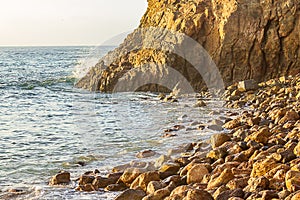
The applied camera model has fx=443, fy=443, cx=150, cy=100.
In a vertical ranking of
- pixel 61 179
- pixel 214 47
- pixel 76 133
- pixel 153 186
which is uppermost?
pixel 214 47

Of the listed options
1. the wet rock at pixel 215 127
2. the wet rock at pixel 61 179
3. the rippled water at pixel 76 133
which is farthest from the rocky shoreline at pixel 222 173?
the wet rock at pixel 215 127

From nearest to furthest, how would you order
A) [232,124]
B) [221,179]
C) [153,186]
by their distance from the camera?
1. [221,179]
2. [153,186]
3. [232,124]

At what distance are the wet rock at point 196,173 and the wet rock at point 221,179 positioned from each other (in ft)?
1.53

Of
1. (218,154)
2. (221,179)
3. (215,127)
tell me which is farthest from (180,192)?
(215,127)

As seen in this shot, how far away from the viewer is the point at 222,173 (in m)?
5.10

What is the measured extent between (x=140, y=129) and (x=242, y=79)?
8390 mm

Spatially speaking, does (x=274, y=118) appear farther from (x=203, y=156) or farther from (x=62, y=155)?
(x=62, y=155)

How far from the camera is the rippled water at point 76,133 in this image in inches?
284

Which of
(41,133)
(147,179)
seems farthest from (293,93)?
(147,179)

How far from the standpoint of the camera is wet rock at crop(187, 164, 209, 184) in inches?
218

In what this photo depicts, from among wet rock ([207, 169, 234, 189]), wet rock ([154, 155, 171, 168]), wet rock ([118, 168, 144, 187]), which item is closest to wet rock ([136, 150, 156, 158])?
wet rock ([154, 155, 171, 168])

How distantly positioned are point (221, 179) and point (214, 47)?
14.2 meters

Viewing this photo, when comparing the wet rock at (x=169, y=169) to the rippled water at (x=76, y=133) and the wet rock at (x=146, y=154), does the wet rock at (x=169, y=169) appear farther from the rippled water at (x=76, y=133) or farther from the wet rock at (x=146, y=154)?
the wet rock at (x=146, y=154)

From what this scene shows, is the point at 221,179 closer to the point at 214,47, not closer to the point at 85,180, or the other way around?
the point at 85,180
